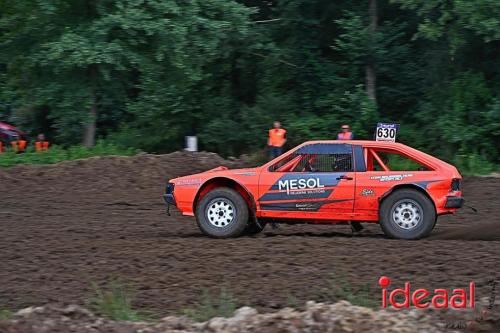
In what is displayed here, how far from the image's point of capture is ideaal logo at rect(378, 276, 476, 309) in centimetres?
837

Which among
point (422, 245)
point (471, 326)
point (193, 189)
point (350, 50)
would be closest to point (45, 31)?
point (350, 50)

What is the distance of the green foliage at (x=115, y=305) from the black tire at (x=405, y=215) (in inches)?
187

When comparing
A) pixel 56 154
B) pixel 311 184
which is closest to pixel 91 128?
pixel 56 154

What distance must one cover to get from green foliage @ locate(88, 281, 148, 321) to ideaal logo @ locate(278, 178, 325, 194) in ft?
13.6

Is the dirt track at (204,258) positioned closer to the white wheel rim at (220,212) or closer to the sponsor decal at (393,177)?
the white wheel rim at (220,212)

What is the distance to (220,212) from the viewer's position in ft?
42.4

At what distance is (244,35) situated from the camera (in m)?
28.0

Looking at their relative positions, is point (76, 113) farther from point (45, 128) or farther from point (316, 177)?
point (316, 177)

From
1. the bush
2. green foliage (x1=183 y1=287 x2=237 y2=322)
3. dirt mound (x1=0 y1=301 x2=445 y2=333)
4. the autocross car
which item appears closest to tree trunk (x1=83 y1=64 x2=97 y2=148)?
the bush

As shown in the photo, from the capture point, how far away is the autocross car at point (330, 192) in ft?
41.2

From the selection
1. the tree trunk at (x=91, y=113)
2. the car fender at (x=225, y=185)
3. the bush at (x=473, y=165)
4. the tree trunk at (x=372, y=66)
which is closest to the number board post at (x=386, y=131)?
the bush at (x=473, y=165)

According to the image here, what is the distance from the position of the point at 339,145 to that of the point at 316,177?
1.96 feet

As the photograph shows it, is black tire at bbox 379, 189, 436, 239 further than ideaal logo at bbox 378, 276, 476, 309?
Yes

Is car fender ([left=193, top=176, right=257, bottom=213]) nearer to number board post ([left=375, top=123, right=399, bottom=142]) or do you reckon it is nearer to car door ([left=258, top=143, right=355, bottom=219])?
car door ([left=258, top=143, right=355, bottom=219])
